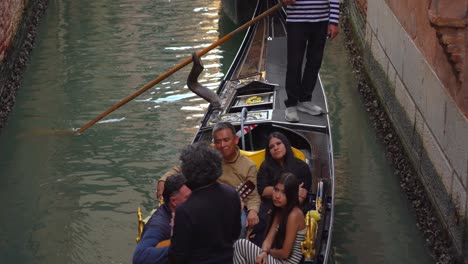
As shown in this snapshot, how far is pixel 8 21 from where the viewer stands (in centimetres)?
700

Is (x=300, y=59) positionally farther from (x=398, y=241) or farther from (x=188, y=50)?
(x=188, y=50)

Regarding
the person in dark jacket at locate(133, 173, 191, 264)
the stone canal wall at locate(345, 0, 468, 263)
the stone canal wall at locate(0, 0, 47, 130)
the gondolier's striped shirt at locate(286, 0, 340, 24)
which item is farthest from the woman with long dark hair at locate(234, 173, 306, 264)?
the stone canal wall at locate(0, 0, 47, 130)

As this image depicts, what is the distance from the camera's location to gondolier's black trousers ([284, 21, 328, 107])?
4.48 m

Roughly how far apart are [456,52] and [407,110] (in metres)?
1.50

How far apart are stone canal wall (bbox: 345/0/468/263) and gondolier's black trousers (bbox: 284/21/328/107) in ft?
1.75

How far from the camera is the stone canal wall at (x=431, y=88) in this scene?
3662 mm

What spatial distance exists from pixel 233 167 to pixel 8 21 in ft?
12.9

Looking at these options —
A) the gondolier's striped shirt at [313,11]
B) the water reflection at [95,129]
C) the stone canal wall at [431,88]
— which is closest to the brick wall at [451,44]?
the stone canal wall at [431,88]

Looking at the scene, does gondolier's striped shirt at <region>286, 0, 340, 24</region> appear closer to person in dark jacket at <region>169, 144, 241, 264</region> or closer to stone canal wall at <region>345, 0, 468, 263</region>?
stone canal wall at <region>345, 0, 468, 263</region>

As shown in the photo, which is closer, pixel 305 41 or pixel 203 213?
pixel 203 213

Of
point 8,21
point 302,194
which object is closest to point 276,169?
point 302,194

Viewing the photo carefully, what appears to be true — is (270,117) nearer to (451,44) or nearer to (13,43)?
(451,44)

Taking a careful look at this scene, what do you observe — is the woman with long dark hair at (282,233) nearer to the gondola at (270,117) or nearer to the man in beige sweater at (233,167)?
the gondola at (270,117)

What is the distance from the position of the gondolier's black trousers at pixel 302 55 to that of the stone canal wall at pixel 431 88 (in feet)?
1.75
